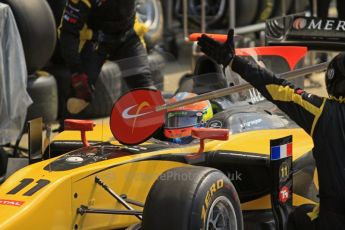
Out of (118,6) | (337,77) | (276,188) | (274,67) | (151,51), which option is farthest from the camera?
(151,51)

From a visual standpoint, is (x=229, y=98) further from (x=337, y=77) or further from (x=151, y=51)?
(x=151, y=51)

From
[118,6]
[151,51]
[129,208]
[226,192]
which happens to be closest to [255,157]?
[226,192]

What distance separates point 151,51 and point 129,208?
533cm

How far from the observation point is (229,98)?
4332 mm

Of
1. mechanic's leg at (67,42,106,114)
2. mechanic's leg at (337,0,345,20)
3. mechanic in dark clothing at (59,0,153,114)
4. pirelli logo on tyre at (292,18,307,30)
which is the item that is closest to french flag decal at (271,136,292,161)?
pirelli logo on tyre at (292,18,307,30)

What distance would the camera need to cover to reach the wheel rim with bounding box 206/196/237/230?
3.30m

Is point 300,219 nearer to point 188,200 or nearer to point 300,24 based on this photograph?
point 188,200

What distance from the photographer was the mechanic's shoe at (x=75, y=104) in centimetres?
561

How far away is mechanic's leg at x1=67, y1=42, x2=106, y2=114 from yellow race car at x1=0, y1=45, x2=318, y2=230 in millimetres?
1345

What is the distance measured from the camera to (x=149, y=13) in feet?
29.8

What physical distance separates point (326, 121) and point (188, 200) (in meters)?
0.69

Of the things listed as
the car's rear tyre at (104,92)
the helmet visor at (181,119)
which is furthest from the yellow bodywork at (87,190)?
the car's rear tyre at (104,92)

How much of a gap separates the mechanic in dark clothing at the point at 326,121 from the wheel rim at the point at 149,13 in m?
5.61

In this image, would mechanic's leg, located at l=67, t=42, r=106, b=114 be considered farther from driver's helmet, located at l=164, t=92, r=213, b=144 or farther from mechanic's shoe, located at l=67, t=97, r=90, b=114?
driver's helmet, located at l=164, t=92, r=213, b=144
